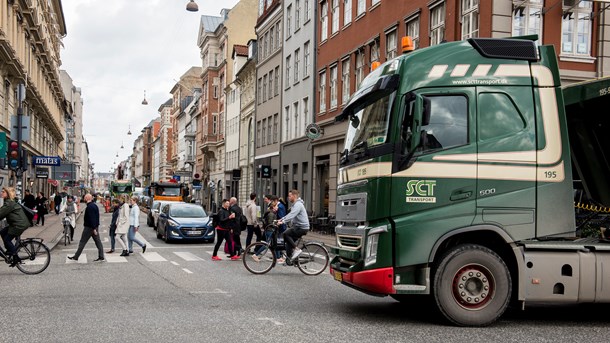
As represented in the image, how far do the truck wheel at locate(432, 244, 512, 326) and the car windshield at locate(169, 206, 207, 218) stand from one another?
1811cm

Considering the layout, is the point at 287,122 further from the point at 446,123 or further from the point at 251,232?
the point at 446,123

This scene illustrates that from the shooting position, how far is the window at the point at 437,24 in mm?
22847

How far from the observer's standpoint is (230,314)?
30.7 feet

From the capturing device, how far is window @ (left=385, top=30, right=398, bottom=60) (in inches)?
1069

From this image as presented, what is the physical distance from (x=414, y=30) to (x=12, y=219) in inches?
626

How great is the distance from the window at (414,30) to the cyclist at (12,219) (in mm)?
15039

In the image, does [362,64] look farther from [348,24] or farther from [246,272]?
[246,272]

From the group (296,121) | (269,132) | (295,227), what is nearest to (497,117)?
(295,227)

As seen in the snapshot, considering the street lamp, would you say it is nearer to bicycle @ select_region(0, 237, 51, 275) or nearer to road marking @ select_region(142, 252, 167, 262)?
road marking @ select_region(142, 252, 167, 262)

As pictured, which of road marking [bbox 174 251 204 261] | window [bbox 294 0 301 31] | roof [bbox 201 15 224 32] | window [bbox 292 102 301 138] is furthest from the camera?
roof [bbox 201 15 224 32]

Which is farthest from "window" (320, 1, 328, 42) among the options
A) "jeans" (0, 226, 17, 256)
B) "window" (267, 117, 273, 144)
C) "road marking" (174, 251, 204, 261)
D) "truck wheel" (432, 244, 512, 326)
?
"truck wheel" (432, 244, 512, 326)

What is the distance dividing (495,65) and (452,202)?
183 cm

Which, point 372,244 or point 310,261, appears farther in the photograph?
point 310,261

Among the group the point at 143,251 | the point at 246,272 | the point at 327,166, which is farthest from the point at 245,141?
the point at 246,272
